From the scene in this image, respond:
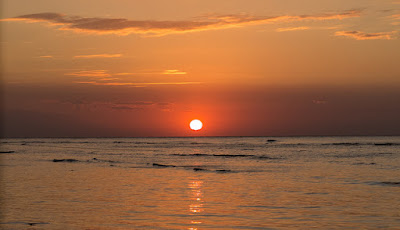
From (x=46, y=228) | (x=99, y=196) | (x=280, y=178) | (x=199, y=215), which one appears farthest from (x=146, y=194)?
(x=280, y=178)

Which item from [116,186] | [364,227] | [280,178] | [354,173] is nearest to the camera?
[364,227]

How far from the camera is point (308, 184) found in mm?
32031

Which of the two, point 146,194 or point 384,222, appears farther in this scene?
point 146,194

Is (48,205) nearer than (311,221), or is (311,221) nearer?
(311,221)

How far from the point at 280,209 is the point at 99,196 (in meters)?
10.0

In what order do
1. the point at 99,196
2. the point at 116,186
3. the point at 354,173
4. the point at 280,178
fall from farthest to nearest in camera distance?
the point at 354,173 → the point at 280,178 → the point at 116,186 → the point at 99,196

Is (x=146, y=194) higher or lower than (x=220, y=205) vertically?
higher

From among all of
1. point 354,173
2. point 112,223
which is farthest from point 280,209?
point 354,173

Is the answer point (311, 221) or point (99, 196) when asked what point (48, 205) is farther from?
point (311, 221)

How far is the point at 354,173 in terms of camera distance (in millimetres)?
40219

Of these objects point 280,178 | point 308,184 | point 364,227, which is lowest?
point 364,227

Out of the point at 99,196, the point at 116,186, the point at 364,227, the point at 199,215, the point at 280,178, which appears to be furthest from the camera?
the point at 280,178

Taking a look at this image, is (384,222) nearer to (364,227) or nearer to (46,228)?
(364,227)

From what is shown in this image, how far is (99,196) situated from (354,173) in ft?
73.8
